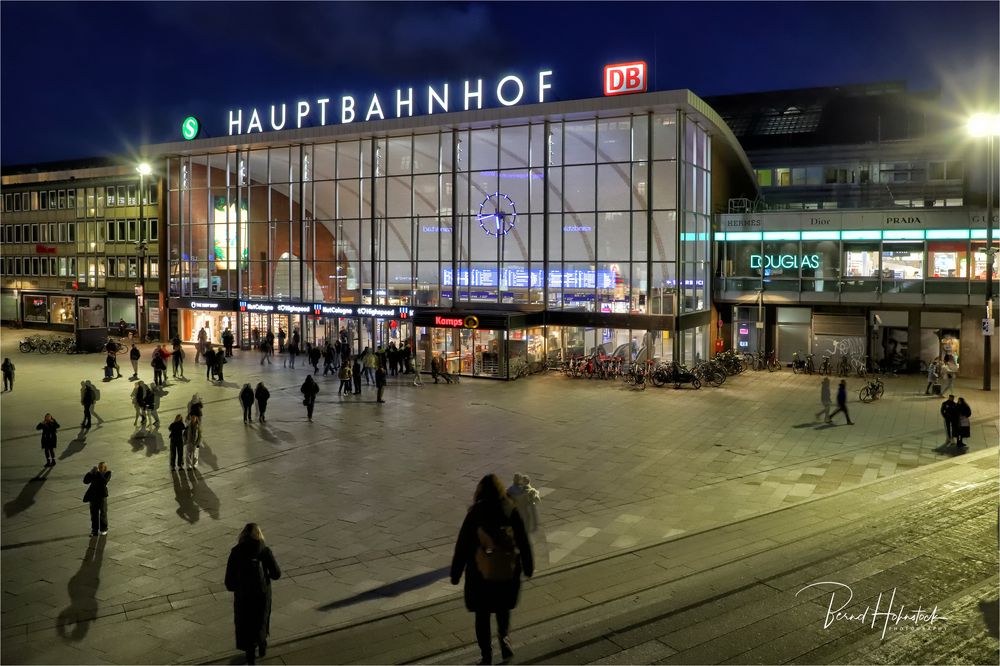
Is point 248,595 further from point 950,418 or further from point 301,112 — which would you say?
point 301,112

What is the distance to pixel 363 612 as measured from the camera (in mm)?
9984

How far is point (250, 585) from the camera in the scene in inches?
307

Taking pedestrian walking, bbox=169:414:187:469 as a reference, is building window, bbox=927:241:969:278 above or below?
above

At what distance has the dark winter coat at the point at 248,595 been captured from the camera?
25.6 feet

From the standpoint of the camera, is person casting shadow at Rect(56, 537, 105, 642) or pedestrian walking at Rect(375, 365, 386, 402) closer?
person casting shadow at Rect(56, 537, 105, 642)

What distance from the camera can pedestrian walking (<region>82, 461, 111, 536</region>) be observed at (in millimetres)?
13375

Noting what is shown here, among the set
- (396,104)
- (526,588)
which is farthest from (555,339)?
(526,588)

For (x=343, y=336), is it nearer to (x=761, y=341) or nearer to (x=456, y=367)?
(x=456, y=367)

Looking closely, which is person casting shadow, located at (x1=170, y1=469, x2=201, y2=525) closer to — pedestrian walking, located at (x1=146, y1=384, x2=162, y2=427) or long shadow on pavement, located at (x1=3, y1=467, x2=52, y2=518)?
long shadow on pavement, located at (x1=3, y1=467, x2=52, y2=518)

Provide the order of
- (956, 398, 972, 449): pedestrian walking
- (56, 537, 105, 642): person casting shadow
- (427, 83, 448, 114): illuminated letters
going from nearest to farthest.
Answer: (56, 537, 105, 642): person casting shadow, (956, 398, 972, 449): pedestrian walking, (427, 83, 448, 114): illuminated letters

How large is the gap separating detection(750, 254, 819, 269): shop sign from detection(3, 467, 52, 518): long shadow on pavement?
1265 inches

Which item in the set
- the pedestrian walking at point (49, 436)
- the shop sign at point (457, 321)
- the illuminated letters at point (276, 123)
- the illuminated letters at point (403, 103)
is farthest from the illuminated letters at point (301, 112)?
the pedestrian walking at point (49, 436)

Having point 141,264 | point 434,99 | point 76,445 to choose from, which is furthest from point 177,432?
point 141,264

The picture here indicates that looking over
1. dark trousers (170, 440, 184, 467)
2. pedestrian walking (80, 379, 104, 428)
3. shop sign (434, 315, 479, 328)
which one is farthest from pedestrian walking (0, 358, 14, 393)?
dark trousers (170, 440, 184, 467)
